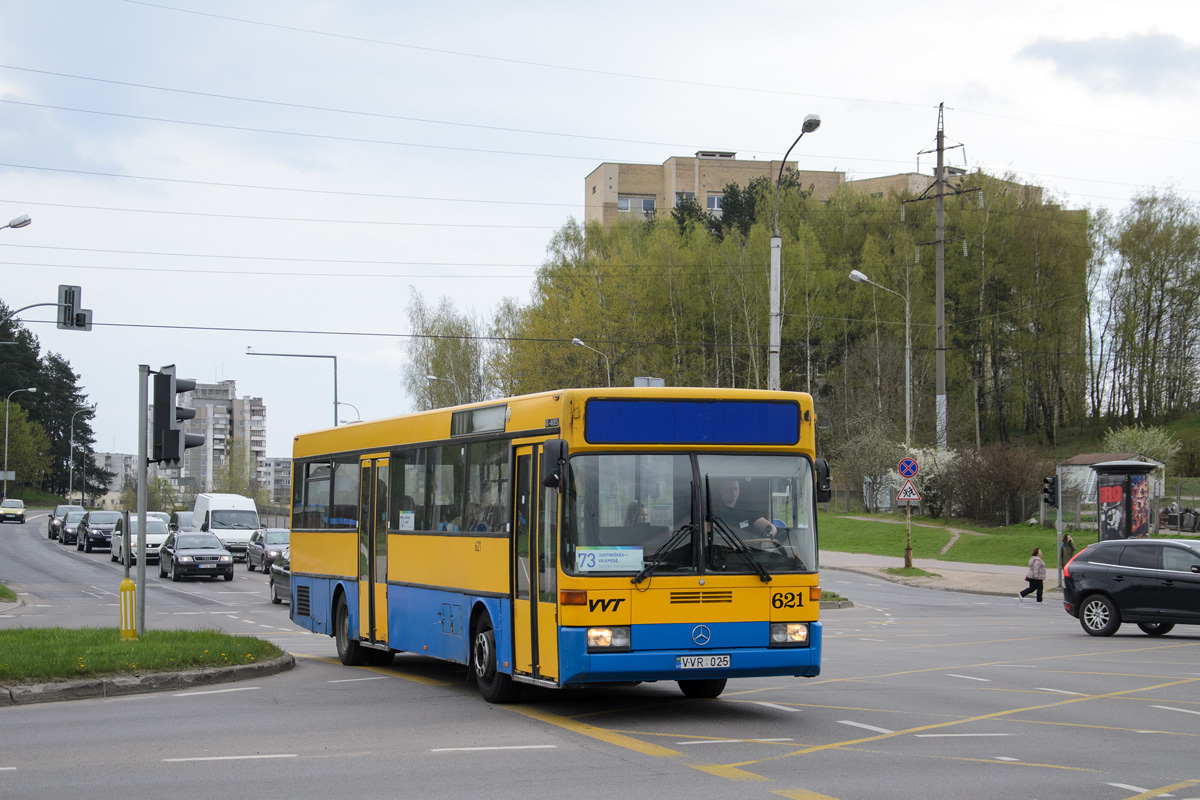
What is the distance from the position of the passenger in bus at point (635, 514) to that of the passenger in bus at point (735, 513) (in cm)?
61

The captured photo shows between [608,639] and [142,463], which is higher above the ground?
[142,463]

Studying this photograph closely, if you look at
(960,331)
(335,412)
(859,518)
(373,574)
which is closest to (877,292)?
(960,331)

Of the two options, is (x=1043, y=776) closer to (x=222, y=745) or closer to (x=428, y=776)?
(x=428, y=776)

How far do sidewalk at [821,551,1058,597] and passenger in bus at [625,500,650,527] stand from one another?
86.8 feet

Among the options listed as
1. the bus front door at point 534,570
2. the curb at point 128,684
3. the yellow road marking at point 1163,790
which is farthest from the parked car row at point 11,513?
the yellow road marking at point 1163,790

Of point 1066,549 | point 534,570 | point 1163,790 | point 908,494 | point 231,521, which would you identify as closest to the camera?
point 1163,790

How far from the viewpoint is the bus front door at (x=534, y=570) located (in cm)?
1069

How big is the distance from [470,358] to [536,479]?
70961 millimetres

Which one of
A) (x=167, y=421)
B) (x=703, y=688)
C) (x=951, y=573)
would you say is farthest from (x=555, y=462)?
→ (x=951, y=573)

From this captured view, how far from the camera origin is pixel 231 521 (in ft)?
163

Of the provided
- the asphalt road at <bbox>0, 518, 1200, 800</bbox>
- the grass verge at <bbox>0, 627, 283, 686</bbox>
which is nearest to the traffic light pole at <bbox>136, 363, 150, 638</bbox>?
the grass verge at <bbox>0, 627, 283, 686</bbox>

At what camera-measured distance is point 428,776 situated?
8367mm

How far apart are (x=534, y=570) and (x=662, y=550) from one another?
3.97ft

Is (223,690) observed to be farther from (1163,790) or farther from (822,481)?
Result: (1163,790)
